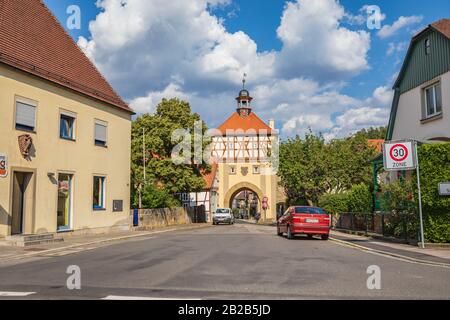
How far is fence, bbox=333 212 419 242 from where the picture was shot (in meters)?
17.2

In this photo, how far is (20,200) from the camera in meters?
18.7

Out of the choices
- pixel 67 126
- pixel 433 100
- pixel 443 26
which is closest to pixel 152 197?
pixel 67 126

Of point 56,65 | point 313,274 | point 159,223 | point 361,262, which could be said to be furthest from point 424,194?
point 159,223

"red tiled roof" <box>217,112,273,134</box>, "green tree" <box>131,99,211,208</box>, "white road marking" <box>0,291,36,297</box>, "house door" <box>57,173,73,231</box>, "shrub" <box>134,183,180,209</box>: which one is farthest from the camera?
"red tiled roof" <box>217,112,273,134</box>

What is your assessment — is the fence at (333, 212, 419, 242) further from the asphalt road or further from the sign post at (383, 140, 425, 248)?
the asphalt road

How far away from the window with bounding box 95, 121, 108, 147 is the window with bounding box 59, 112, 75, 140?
1.87 metres

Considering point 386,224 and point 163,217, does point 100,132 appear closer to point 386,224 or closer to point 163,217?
point 163,217

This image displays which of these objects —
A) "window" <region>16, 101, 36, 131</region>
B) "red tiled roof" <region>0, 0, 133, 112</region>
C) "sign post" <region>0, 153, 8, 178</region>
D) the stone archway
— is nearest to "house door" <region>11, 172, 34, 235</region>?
"window" <region>16, 101, 36, 131</region>

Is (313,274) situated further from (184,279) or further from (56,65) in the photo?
(56,65)

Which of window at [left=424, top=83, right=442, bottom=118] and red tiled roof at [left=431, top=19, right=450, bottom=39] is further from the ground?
red tiled roof at [left=431, top=19, right=450, bottom=39]

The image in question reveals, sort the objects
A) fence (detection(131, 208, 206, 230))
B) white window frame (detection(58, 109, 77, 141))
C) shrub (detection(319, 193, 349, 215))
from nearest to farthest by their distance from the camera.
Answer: white window frame (detection(58, 109, 77, 141)) → fence (detection(131, 208, 206, 230)) → shrub (detection(319, 193, 349, 215))

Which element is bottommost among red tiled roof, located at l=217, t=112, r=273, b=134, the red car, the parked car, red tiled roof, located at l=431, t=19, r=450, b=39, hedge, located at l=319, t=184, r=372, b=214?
the parked car

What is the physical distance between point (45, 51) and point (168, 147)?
20.0 meters
